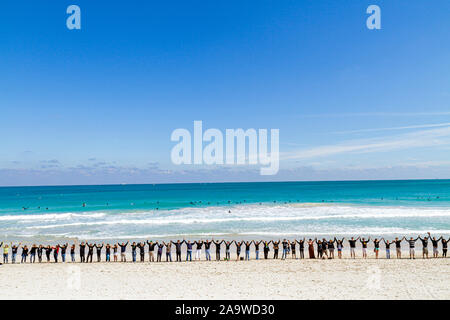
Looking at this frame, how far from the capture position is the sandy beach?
11859mm

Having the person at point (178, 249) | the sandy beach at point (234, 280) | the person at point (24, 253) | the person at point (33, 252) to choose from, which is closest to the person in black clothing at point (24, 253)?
the person at point (24, 253)

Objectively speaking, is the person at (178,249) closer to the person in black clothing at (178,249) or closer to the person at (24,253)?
the person in black clothing at (178,249)

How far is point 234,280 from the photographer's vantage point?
557 inches

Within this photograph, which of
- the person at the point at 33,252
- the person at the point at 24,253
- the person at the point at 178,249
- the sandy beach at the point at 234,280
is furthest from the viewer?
the person at the point at 33,252

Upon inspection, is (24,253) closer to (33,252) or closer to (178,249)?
(33,252)

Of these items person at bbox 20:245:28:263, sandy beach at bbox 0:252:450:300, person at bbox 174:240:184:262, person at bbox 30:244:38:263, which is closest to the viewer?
sandy beach at bbox 0:252:450:300

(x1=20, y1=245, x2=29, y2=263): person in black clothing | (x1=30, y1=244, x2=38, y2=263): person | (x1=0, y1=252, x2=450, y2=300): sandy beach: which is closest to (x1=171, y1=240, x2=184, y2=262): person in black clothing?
(x1=0, y1=252, x2=450, y2=300): sandy beach

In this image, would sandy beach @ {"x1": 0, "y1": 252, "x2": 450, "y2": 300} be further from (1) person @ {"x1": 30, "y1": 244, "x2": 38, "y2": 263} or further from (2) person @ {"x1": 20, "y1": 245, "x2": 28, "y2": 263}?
(2) person @ {"x1": 20, "y1": 245, "x2": 28, "y2": 263}

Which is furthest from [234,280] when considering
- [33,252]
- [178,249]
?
[33,252]

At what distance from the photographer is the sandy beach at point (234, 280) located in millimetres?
11859

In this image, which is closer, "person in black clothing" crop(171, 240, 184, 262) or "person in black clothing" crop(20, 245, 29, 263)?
"person in black clothing" crop(171, 240, 184, 262)

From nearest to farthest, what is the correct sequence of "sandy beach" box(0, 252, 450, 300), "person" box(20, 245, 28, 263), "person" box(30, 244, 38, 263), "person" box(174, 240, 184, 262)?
"sandy beach" box(0, 252, 450, 300) → "person" box(174, 240, 184, 262) → "person" box(20, 245, 28, 263) → "person" box(30, 244, 38, 263)

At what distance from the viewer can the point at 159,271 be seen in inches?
635
